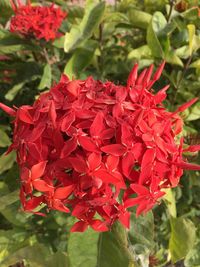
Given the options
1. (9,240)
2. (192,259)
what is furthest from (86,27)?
(192,259)

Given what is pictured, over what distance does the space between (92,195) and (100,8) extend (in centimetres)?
69

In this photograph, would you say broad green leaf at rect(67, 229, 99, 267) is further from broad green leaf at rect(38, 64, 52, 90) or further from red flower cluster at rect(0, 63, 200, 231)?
broad green leaf at rect(38, 64, 52, 90)

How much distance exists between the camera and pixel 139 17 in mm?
1298

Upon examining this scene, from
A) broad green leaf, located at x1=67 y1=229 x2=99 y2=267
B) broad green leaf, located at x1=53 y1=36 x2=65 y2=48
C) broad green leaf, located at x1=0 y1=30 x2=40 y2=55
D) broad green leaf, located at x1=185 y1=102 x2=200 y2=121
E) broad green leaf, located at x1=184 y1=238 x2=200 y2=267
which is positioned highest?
broad green leaf, located at x1=0 y1=30 x2=40 y2=55

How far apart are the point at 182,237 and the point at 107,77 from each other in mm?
639

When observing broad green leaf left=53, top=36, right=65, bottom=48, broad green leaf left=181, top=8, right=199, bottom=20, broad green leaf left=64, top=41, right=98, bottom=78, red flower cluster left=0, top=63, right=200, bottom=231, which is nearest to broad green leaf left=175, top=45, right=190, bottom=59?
broad green leaf left=181, top=8, right=199, bottom=20

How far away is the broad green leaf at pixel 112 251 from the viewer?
890 mm

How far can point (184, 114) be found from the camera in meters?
1.31

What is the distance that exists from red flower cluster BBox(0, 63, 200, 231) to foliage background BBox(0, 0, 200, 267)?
0.65 feet

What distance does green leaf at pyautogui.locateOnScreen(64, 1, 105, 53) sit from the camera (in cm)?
121

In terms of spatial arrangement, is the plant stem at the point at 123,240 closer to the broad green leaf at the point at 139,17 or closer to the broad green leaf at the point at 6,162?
the broad green leaf at the point at 6,162

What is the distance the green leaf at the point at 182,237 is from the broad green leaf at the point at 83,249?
0.19m

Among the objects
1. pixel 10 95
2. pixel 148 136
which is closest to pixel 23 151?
pixel 148 136

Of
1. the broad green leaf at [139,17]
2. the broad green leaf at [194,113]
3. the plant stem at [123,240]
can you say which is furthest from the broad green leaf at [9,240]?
the broad green leaf at [139,17]
